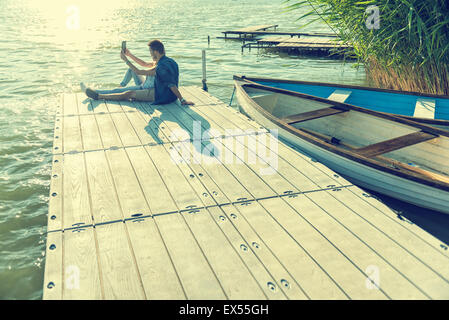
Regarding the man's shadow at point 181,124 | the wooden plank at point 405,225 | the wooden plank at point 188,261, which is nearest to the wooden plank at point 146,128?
the man's shadow at point 181,124

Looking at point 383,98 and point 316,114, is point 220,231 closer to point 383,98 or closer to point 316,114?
point 316,114

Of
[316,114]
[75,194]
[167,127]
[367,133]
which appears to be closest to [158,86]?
[167,127]

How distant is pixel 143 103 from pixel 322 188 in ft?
18.1

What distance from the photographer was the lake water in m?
5.49

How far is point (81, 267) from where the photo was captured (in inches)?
136

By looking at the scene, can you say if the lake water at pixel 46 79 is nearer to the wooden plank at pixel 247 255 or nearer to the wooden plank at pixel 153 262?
the wooden plank at pixel 153 262

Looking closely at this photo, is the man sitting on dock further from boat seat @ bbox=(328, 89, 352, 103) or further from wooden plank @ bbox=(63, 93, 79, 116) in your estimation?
boat seat @ bbox=(328, 89, 352, 103)

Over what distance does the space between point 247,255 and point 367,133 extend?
4.71 metres

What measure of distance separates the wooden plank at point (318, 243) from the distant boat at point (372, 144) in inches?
62.1

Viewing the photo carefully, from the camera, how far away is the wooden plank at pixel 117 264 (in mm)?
3178
